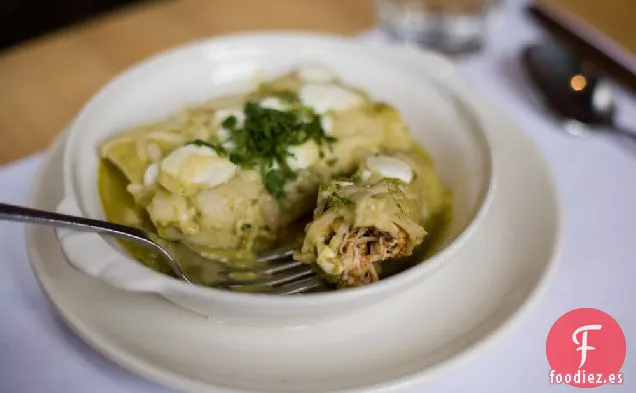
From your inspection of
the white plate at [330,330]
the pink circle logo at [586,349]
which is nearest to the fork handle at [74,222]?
the white plate at [330,330]

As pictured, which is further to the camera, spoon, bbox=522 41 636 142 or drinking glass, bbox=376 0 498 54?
drinking glass, bbox=376 0 498 54

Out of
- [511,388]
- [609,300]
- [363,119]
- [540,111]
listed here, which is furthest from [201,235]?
[540,111]

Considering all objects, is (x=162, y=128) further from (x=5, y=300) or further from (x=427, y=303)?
(x=427, y=303)

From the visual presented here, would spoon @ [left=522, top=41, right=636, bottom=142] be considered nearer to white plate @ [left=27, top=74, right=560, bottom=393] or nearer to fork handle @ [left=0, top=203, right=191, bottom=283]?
white plate @ [left=27, top=74, right=560, bottom=393]

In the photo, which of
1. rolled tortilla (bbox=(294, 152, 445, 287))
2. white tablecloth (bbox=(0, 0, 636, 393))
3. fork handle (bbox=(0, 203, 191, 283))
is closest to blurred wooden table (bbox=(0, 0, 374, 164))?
white tablecloth (bbox=(0, 0, 636, 393))

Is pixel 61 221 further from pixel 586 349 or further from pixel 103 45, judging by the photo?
pixel 103 45

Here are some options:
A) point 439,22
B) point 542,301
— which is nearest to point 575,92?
point 439,22

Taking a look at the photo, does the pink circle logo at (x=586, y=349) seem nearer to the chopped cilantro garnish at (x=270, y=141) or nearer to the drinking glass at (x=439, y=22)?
the chopped cilantro garnish at (x=270, y=141)
